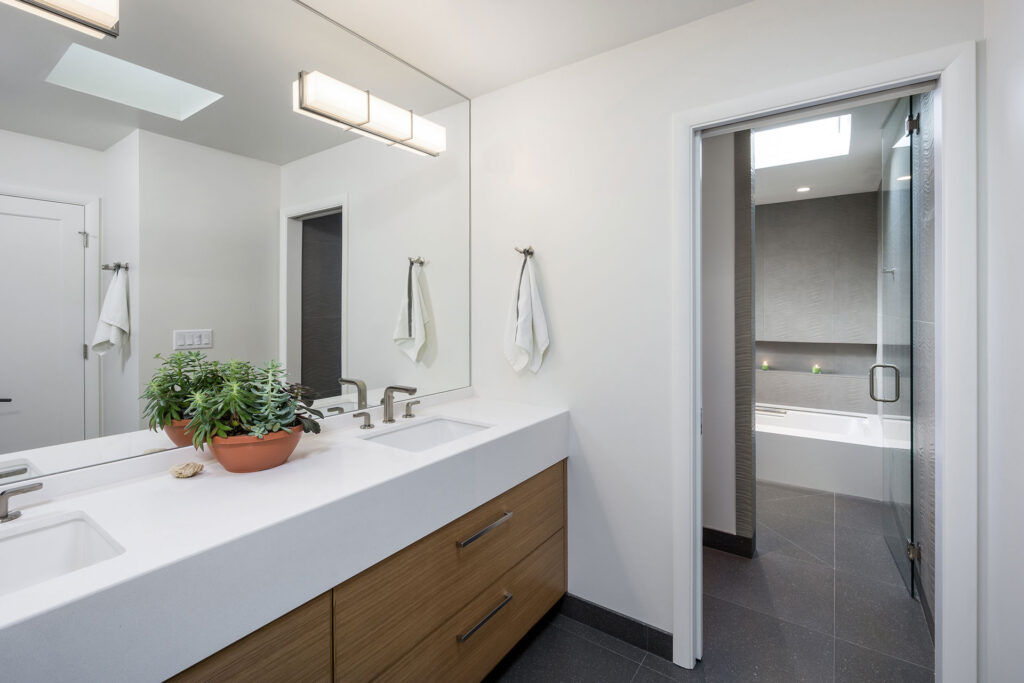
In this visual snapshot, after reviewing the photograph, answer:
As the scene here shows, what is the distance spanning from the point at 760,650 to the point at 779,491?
1821 mm

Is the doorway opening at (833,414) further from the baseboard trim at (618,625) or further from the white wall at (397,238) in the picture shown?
the white wall at (397,238)

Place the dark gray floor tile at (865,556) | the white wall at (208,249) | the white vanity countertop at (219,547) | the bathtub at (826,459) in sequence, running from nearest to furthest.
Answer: the white vanity countertop at (219,547) → the white wall at (208,249) → the dark gray floor tile at (865,556) → the bathtub at (826,459)

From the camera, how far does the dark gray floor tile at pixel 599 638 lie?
1820mm

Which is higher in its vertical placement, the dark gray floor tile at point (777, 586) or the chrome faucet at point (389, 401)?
the chrome faucet at point (389, 401)

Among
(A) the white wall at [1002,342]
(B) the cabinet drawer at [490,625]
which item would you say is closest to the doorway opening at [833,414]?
(A) the white wall at [1002,342]

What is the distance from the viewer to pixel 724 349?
2473 millimetres

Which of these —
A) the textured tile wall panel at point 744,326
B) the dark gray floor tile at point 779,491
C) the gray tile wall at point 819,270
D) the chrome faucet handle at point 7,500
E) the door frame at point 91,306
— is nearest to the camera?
the chrome faucet handle at point 7,500

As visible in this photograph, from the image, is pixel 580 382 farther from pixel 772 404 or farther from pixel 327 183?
pixel 772 404

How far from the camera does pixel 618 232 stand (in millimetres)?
1874

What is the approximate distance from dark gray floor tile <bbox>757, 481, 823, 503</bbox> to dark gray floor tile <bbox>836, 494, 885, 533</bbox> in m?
0.18

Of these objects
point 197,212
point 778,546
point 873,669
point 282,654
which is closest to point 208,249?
point 197,212

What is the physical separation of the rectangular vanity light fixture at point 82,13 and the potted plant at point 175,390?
0.84 metres

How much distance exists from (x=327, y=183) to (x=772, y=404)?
436 cm

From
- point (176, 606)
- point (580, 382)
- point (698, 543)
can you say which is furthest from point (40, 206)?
point (698, 543)
